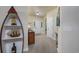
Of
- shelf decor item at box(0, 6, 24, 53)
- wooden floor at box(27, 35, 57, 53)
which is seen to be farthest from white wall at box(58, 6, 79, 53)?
shelf decor item at box(0, 6, 24, 53)

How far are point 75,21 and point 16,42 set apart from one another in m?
1.73

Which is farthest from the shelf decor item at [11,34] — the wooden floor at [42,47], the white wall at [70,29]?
the white wall at [70,29]

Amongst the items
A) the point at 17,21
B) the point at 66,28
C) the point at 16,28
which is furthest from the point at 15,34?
the point at 66,28

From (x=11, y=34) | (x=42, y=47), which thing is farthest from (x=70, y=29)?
(x=42, y=47)

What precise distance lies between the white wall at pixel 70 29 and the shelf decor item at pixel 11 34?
4.14 feet

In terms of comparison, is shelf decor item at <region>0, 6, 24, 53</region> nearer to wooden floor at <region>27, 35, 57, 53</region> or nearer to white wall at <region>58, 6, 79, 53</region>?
wooden floor at <region>27, 35, 57, 53</region>

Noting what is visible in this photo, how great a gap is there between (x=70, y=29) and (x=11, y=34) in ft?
5.18

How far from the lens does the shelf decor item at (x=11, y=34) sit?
2904 millimetres

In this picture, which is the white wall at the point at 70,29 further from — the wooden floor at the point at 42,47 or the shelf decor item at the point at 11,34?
the shelf decor item at the point at 11,34

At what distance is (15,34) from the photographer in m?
3.00

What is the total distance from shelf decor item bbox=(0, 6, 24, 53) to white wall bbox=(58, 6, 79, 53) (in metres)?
1.26

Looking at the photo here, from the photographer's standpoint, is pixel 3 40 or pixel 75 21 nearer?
pixel 75 21
